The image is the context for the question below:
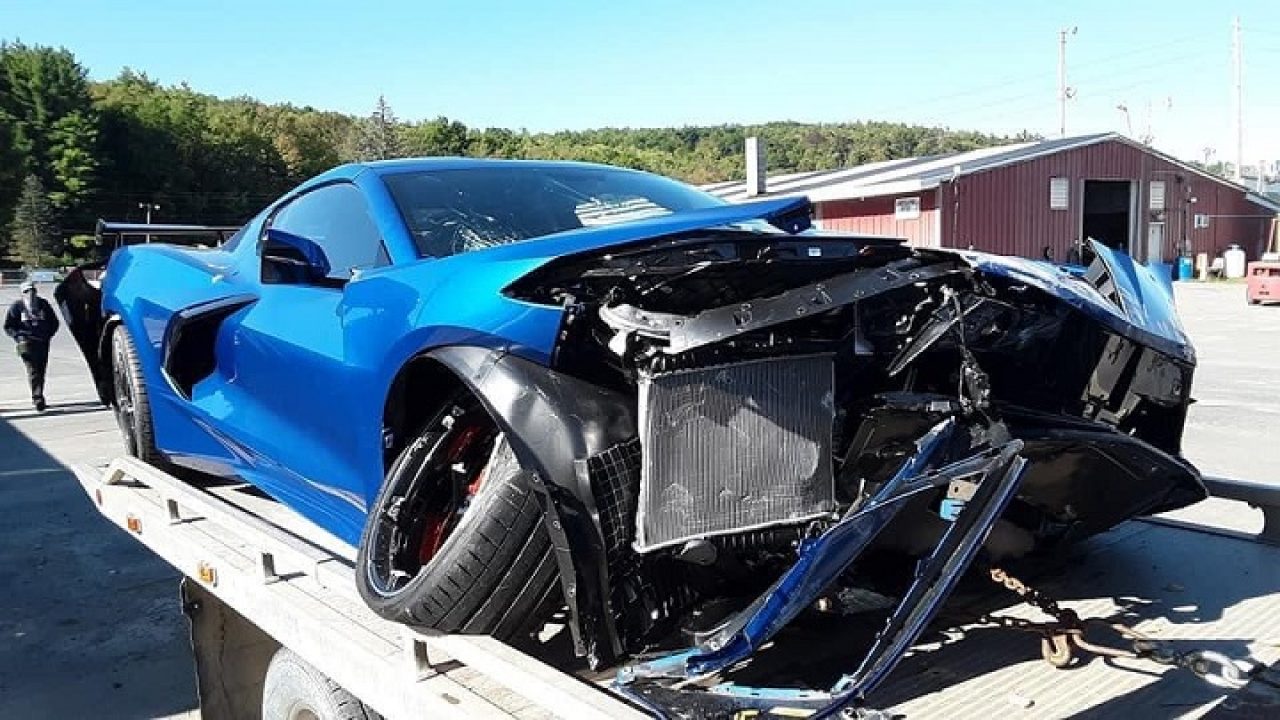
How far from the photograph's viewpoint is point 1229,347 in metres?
15.2

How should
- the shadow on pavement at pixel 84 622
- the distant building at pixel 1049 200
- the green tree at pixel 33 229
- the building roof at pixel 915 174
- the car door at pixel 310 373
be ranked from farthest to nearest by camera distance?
the green tree at pixel 33 229, the distant building at pixel 1049 200, the building roof at pixel 915 174, the shadow on pavement at pixel 84 622, the car door at pixel 310 373

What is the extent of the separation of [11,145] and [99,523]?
7541 centimetres

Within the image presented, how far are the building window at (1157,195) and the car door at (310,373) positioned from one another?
3546cm

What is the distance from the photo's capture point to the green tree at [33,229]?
212 feet

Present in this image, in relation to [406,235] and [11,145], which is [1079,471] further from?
[11,145]

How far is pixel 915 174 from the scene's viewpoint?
28547 mm

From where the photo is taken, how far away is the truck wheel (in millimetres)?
2652

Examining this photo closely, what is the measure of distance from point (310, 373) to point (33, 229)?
72637mm

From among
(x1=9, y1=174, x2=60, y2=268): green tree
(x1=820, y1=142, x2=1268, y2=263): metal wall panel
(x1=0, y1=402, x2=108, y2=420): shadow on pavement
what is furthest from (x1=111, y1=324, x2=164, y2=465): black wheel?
(x1=9, y1=174, x2=60, y2=268): green tree

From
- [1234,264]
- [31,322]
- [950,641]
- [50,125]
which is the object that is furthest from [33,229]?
[950,641]

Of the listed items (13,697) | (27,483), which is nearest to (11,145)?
(27,483)

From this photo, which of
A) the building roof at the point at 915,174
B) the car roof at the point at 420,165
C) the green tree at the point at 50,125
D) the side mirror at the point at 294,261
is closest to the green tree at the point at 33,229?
the green tree at the point at 50,125

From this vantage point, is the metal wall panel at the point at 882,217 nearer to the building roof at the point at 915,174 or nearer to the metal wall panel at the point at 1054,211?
the metal wall panel at the point at 1054,211

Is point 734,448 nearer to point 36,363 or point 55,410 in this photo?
point 55,410
